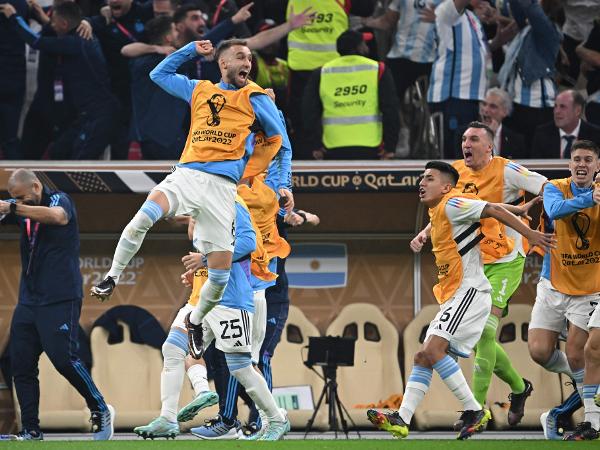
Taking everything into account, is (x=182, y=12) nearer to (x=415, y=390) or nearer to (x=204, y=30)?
(x=204, y=30)

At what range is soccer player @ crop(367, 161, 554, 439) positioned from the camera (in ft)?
31.2

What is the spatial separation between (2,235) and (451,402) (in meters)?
4.99

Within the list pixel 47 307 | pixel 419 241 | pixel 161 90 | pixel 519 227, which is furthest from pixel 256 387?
pixel 161 90

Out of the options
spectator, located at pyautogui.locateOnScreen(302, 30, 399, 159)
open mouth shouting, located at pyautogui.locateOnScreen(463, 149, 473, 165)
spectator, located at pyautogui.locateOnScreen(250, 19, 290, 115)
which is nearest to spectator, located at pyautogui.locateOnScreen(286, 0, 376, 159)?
spectator, located at pyautogui.locateOnScreen(250, 19, 290, 115)

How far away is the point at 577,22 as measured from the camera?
14258mm

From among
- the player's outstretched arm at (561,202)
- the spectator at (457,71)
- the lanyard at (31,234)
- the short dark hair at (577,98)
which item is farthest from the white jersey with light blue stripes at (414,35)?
the lanyard at (31,234)

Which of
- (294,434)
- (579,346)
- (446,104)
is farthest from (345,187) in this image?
(579,346)

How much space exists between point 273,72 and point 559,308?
4533mm

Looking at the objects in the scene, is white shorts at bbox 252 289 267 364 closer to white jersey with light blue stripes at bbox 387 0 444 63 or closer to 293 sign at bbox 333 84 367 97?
293 sign at bbox 333 84 367 97

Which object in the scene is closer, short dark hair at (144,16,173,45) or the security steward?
the security steward

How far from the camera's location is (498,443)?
885 cm

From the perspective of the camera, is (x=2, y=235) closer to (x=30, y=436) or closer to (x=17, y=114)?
(x=17, y=114)

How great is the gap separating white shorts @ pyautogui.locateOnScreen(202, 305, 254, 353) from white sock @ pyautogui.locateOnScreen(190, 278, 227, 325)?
29 centimetres

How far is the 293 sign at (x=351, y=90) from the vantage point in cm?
1267
